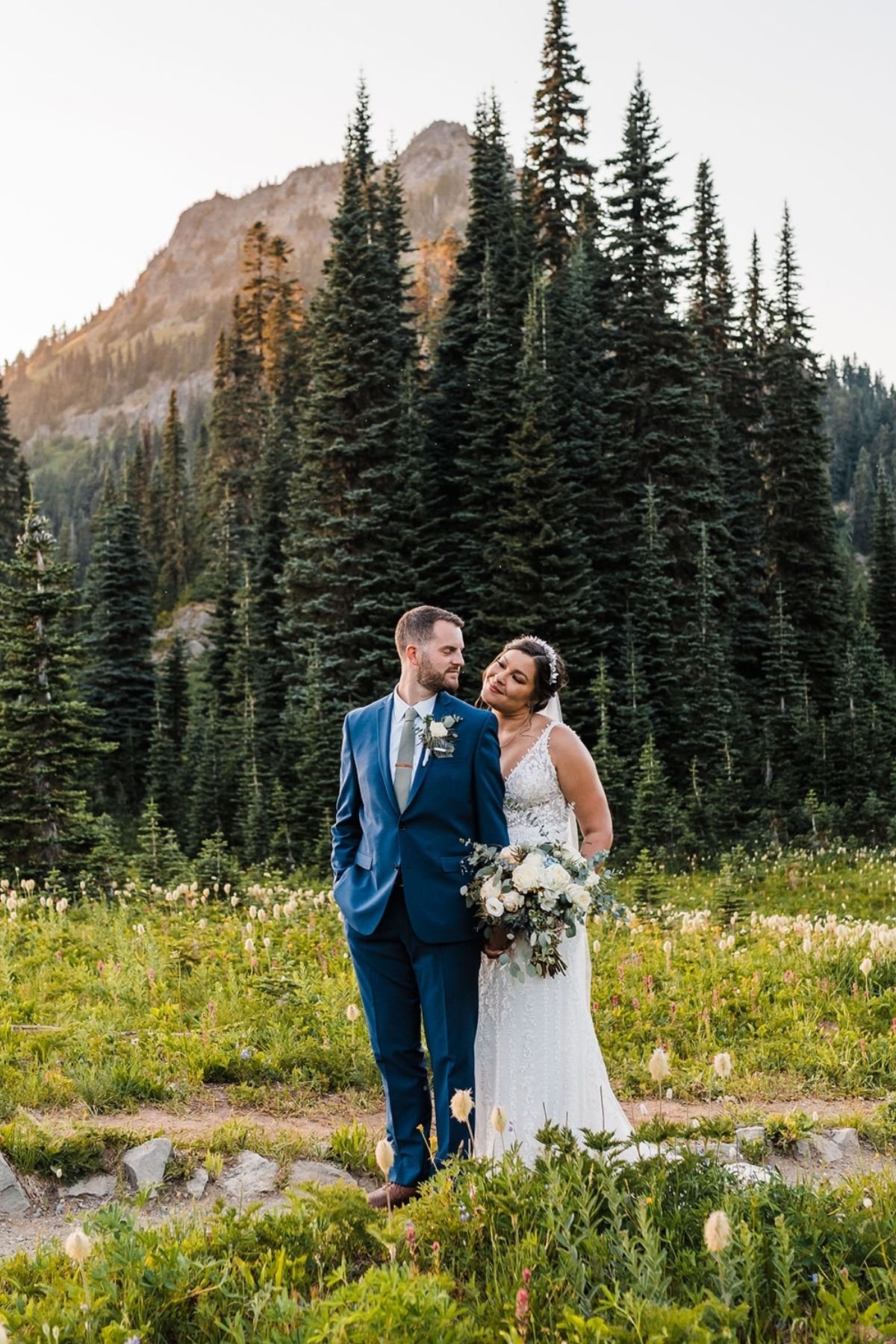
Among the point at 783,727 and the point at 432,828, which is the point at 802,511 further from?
the point at 432,828

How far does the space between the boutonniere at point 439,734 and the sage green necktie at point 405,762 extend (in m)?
0.08

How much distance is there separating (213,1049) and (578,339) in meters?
33.5

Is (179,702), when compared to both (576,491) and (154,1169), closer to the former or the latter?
(576,491)

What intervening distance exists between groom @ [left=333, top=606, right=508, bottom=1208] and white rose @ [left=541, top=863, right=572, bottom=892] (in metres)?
0.38

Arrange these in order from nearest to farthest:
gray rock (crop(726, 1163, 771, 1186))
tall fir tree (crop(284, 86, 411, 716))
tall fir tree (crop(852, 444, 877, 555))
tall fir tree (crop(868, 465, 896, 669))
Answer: gray rock (crop(726, 1163, 771, 1186))
tall fir tree (crop(284, 86, 411, 716))
tall fir tree (crop(868, 465, 896, 669))
tall fir tree (crop(852, 444, 877, 555))

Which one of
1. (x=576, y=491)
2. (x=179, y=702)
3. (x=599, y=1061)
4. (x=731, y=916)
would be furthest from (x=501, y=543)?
(x=599, y=1061)

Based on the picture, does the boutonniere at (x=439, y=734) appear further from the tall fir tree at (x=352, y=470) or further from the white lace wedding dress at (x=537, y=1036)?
the tall fir tree at (x=352, y=470)

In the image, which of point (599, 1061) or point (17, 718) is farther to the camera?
point (17, 718)

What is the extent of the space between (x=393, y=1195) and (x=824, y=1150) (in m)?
2.65

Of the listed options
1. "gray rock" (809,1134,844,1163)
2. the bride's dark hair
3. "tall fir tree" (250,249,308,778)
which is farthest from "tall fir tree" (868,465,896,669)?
the bride's dark hair

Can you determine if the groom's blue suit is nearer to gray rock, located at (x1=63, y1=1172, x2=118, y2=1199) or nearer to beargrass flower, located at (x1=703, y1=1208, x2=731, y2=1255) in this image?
gray rock, located at (x1=63, y1=1172, x2=118, y2=1199)

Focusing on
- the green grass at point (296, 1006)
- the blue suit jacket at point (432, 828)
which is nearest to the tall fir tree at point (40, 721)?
the green grass at point (296, 1006)

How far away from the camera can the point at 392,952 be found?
493 cm

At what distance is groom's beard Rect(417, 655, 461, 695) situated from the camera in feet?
15.8
